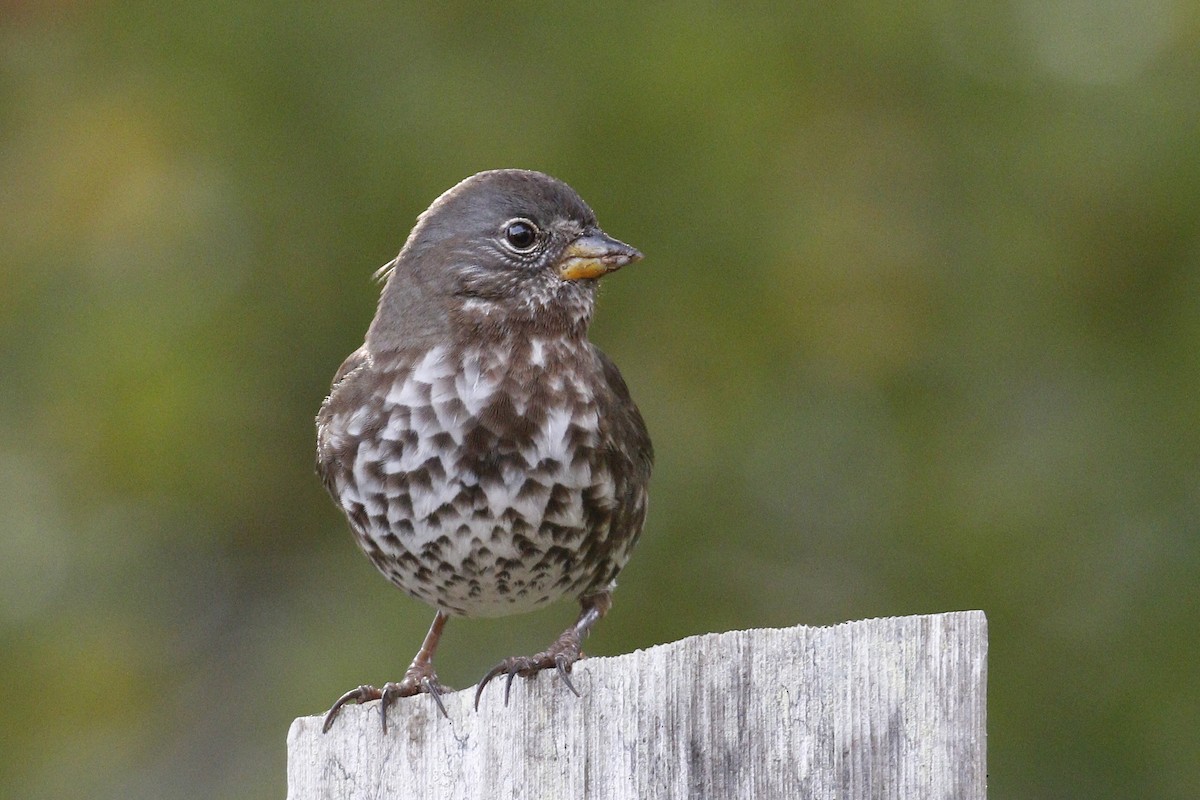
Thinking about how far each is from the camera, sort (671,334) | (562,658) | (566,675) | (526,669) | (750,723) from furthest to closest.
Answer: (671,334) → (562,658) → (526,669) → (566,675) → (750,723)

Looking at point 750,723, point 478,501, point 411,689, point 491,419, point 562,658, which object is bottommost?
point 750,723

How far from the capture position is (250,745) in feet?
24.7

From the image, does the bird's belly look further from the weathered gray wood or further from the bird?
the weathered gray wood

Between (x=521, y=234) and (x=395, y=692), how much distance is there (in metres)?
1.56

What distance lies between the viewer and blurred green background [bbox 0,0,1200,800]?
6629 millimetres

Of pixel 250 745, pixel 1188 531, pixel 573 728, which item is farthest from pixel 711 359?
pixel 573 728

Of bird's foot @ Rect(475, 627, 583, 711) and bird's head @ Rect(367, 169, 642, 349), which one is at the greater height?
bird's head @ Rect(367, 169, 642, 349)

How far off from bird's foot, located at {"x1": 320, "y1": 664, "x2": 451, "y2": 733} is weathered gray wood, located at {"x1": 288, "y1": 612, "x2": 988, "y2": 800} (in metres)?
0.19

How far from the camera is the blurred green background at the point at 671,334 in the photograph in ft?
21.7

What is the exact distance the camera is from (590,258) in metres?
5.12

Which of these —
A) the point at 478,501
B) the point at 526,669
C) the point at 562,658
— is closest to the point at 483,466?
the point at 478,501

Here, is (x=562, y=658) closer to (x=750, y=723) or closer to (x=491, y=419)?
(x=750, y=723)

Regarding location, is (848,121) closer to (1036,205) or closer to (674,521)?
(1036,205)

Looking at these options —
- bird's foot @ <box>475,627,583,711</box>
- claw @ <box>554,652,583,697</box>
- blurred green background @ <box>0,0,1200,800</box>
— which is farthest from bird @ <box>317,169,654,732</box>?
blurred green background @ <box>0,0,1200,800</box>
